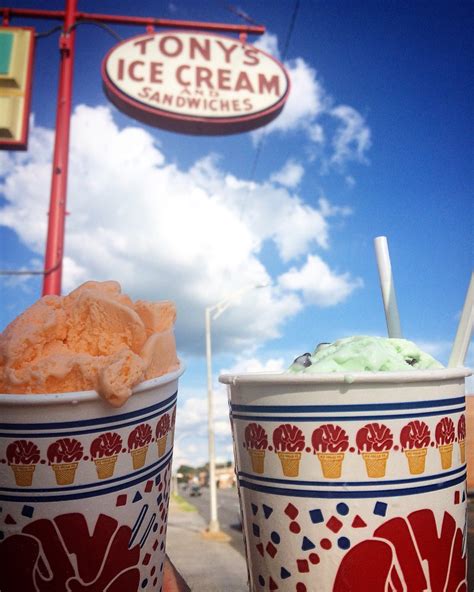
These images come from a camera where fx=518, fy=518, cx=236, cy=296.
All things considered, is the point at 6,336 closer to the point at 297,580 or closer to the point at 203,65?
the point at 297,580

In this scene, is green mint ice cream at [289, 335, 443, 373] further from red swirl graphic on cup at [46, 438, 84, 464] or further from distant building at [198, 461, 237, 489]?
distant building at [198, 461, 237, 489]

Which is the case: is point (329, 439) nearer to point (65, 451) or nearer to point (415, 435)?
point (415, 435)

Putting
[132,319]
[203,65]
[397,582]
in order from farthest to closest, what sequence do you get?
1. [203,65]
2. [132,319]
3. [397,582]

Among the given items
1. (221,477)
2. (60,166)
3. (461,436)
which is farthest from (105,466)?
(221,477)

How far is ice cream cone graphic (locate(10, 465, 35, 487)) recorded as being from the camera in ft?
3.11

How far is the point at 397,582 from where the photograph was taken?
87cm

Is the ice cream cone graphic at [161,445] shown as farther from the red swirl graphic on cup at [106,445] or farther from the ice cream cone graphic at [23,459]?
the ice cream cone graphic at [23,459]

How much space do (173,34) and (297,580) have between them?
10418 mm

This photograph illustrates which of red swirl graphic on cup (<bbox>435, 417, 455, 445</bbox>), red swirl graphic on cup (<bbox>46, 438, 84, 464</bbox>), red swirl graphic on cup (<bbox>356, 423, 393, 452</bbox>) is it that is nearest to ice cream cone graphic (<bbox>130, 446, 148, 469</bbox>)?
red swirl graphic on cup (<bbox>46, 438, 84, 464</bbox>)

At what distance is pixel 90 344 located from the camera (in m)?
1.11

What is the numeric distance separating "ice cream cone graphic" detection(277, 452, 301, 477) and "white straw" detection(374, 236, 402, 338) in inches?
17.7

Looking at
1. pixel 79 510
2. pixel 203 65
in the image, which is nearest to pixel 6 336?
pixel 79 510

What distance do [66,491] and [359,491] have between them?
525 mm

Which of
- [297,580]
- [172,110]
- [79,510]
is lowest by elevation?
[297,580]
